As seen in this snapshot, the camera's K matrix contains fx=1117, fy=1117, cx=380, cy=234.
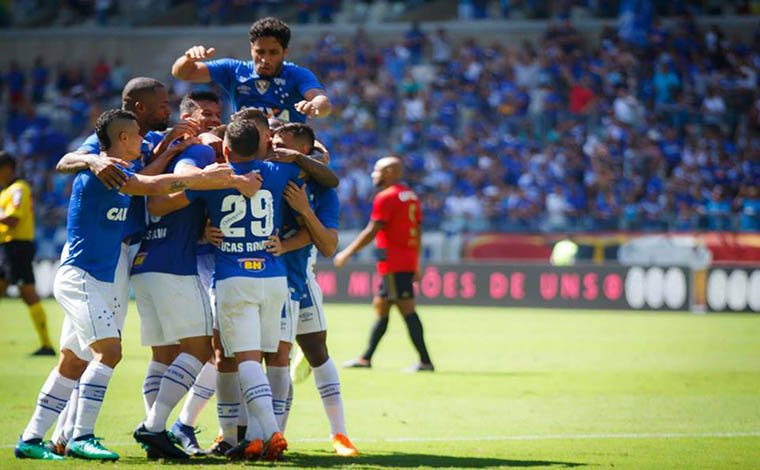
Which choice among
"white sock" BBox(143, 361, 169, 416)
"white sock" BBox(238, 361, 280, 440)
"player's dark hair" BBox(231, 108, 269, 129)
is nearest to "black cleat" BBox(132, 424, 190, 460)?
"white sock" BBox(143, 361, 169, 416)

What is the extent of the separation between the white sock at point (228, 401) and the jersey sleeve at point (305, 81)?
218 cm

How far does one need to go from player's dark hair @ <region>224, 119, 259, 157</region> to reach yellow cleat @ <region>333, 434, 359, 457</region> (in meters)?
2.00

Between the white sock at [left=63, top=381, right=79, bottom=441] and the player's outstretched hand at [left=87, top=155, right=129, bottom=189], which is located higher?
the player's outstretched hand at [left=87, top=155, right=129, bottom=189]

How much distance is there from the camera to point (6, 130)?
34.8 m

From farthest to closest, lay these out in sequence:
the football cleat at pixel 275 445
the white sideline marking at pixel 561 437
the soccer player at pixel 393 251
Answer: the soccer player at pixel 393 251, the white sideline marking at pixel 561 437, the football cleat at pixel 275 445

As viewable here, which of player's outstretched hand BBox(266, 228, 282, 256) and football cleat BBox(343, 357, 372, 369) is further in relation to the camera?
football cleat BBox(343, 357, 372, 369)

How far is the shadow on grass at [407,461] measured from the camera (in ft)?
22.8

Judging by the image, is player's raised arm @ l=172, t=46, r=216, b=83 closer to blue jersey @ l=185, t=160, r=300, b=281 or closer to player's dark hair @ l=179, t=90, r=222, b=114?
player's dark hair @ l=179, t=90, r=222, b=114

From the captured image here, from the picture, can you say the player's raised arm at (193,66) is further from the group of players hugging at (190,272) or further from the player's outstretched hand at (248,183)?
the player's outstretched hand at (248,183)

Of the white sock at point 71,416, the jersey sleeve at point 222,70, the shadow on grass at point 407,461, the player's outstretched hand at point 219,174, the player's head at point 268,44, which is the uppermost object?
Answer: the player's head at point 268,44

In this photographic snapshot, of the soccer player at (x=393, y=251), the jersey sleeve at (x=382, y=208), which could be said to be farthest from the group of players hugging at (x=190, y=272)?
the jersey sleeve at (x=382, y=208)

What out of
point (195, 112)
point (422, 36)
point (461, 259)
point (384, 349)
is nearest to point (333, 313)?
point (461, 259)

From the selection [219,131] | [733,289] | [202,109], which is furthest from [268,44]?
[733,289]

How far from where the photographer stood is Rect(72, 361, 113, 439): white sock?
6727 mm
